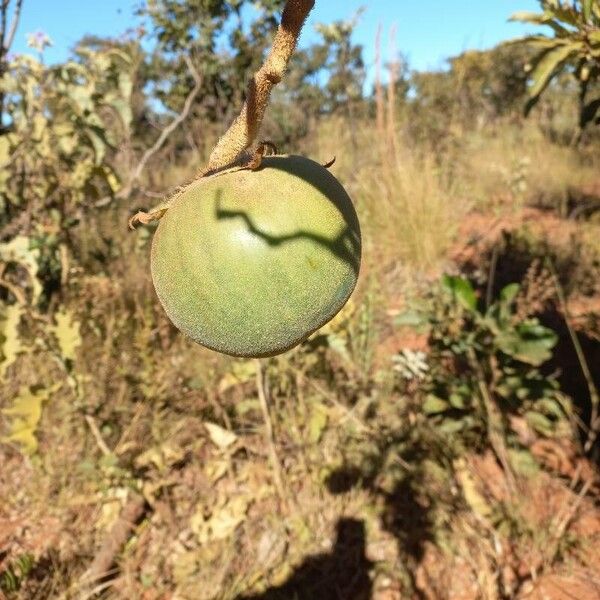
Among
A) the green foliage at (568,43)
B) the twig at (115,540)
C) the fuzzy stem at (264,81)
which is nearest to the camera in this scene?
the fuzzy stem at (264,81)

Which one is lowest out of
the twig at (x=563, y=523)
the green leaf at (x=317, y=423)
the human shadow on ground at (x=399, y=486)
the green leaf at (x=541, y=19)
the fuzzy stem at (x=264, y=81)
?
the twig at (x=563, y=523)

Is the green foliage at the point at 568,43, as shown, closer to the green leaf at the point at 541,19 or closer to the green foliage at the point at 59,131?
the green leaf at the point at 541,19

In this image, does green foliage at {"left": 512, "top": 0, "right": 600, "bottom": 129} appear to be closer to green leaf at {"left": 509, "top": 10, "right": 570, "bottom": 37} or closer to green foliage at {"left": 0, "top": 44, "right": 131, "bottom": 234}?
green leaf at {"left": 509, "top": 10, "right": 570, "bottom": 37}

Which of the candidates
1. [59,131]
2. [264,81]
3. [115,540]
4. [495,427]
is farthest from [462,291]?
[264,81]

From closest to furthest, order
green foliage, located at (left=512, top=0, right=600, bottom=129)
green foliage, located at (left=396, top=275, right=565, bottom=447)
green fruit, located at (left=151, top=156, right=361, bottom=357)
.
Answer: green fruit, located at (left=151, top=156, right=361, bottom=357) < green foliage, located at (left=512, top=0, right=600, bottom=129) < green foliage, located at (left=396, top=275, right=565, bottom=447)

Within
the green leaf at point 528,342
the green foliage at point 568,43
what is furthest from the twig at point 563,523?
the green foliage at point 568,43

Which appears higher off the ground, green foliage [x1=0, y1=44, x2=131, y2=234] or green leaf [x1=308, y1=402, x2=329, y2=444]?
green foliage [x1=0, y1=44, x2=131, y2=234]

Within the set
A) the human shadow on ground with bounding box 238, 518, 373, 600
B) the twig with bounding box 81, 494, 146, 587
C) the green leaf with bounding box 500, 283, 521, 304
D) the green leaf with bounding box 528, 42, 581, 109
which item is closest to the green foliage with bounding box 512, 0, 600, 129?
the green leaf with bounding box 528, 42, 581, 109
